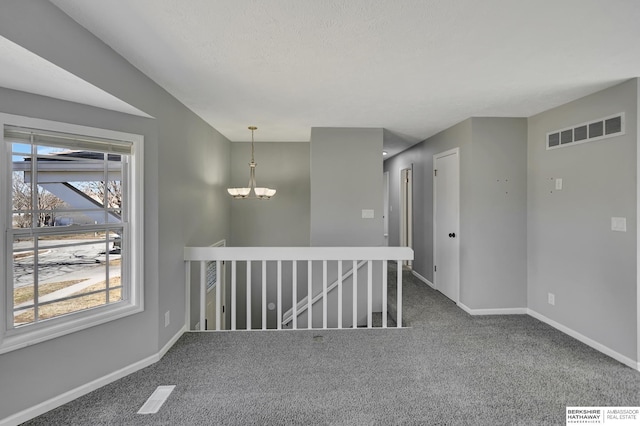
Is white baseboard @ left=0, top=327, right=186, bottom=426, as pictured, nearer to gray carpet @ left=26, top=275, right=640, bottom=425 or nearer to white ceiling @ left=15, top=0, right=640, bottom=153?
gray carpet @ left=26, top=275, right=640, bottom=425

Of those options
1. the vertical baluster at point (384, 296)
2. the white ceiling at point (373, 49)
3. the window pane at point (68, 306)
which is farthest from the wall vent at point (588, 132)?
the window pane at point (68, 306)

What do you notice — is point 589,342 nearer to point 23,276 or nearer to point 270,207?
point 270,207

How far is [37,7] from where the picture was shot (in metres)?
1.43

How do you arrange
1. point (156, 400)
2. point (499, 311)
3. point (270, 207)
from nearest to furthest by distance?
point (156, 400)
point (499, 311)
point (270, 207)

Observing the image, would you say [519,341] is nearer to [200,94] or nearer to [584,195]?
[584,195]

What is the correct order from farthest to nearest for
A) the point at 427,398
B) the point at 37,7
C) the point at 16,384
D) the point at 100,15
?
the point at 427,398 < the point at 16,384 < the point at 100,15 < the point at 37,7

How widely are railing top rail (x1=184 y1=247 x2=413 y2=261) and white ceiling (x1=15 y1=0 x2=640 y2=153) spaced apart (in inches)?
61.2

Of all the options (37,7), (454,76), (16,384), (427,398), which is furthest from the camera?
(454,76)

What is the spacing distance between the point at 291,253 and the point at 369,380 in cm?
139

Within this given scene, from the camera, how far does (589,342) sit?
107 inches

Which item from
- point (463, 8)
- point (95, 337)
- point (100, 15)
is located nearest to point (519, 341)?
point (463, 8)

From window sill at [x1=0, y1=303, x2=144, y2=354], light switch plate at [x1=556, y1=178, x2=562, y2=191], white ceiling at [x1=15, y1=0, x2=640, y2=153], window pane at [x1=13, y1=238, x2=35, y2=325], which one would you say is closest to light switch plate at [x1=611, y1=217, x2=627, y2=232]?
light switch plate at [x1=556, y1=178, x2=562, y2=191]

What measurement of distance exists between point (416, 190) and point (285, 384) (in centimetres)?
400

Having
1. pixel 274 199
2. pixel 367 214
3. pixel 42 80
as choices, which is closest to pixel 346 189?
pixel 367 214
